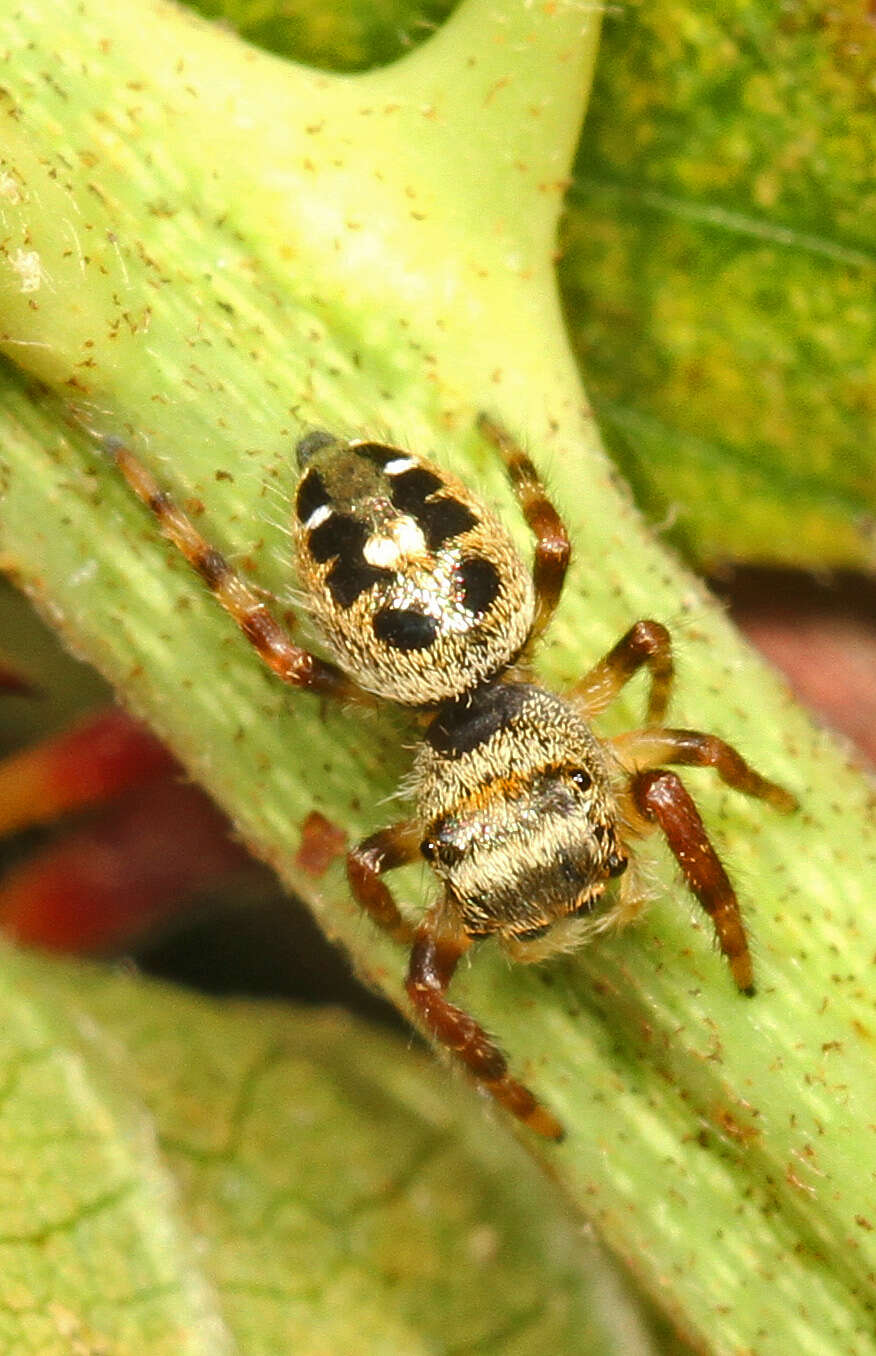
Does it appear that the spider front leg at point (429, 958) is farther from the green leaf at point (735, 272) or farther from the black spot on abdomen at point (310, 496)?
the green leaf at point (735, 272)

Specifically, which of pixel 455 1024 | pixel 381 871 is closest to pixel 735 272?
pixel 381 871

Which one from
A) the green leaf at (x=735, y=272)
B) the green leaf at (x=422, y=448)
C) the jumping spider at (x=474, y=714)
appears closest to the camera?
the green leaf at (x=422, y=448)

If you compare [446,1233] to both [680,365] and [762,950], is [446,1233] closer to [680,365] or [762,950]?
[762,950]

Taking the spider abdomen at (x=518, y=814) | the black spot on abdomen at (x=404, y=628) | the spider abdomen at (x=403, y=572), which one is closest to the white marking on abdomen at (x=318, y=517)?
the spider abdomen at (x=403, y=572)

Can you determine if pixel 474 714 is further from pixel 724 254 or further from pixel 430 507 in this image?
pixel 724 254

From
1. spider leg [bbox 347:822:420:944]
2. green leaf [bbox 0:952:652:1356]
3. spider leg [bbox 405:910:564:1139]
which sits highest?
spider leg [bbox 347:822:420:944]

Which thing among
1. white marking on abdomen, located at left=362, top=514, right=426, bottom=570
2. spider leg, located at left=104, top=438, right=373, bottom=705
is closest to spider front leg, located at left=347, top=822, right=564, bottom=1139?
spider leg, located at left=104, top=438, right=373, bottom=705

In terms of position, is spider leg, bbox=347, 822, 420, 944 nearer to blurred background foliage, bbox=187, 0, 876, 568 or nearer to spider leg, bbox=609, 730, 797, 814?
spider leg, bbox=609, 730, 797, 814
